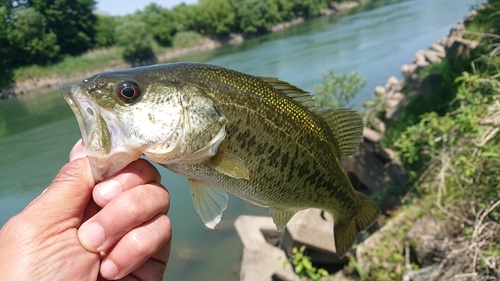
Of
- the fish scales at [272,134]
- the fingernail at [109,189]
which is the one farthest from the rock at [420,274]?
the fingernail at [109,189]

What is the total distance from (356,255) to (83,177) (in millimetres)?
3967

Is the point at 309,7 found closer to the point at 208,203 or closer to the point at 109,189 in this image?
the point at 208,203

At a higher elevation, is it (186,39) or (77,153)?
(186,39)

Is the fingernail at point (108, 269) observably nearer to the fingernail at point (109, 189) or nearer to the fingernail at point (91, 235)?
the fingernail at point (91, 235)

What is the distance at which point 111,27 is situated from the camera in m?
44.4

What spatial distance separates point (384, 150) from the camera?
6.78 meters

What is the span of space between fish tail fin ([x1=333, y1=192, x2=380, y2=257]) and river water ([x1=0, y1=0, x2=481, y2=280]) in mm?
5329

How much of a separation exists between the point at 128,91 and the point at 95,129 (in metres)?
0.21

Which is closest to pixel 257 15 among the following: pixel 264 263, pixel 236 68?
pixel 236 68

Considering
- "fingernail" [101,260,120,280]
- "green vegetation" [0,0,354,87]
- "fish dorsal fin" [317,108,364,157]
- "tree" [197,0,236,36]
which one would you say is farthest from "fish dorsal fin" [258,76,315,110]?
"tree" [197,0,236,36]

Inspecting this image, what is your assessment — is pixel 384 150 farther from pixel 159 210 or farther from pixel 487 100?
pixel 159 210

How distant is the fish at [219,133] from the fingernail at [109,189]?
0.15 ft

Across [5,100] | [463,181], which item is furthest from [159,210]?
[5,100]

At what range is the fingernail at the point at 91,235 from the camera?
A: 143cm
